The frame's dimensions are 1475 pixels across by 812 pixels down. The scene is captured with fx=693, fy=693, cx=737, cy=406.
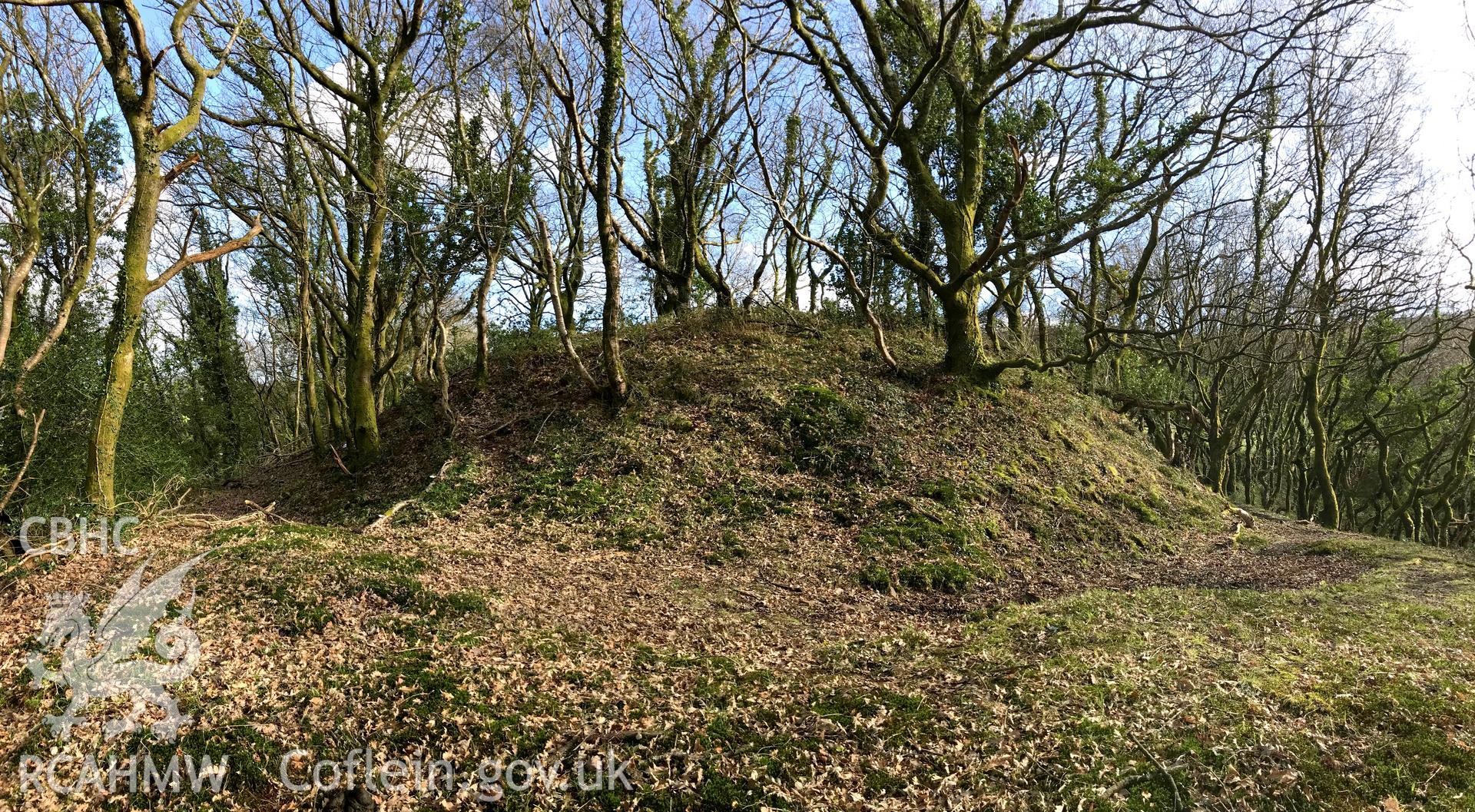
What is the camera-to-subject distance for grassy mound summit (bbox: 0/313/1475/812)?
3.76 metres

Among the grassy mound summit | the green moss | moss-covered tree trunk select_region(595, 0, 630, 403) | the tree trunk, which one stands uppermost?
moss-covered tree trunk select_region(595, 0, 630, 403)

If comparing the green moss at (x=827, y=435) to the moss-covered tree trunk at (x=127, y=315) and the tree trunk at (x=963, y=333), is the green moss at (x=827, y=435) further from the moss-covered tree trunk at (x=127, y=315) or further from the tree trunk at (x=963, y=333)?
the moss-covered tree trunk at (x=127, y=315)

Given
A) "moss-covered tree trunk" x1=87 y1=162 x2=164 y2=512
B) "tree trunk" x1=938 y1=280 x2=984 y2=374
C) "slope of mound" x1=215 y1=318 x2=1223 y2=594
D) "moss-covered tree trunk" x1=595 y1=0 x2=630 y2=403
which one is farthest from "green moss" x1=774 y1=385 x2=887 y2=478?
"moss-covered tree trunk" x1=87 y1=162 x2=164 y2=512

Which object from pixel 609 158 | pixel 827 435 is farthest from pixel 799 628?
pixel 609 158

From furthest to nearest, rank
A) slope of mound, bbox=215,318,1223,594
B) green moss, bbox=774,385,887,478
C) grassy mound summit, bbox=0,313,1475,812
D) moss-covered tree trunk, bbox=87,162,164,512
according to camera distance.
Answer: green moss, bbox=774,385,887,478 → slope of mound, bbox=215,318,1223,594 → moss-covered tree trunk, bbox=87,162,164,512 → grassy mound summit, bbox=0,313,1475,812

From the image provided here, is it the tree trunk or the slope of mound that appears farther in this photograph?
the tree trunk

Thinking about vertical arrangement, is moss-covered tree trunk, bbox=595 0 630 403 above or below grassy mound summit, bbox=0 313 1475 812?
above

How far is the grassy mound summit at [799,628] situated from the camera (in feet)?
12.3

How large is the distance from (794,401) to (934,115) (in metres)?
7.95

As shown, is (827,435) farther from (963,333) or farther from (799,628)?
(799,628)

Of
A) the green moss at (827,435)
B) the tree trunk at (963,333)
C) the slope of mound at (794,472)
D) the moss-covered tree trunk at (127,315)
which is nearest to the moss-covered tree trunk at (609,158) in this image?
the slope of mound at (794,472)

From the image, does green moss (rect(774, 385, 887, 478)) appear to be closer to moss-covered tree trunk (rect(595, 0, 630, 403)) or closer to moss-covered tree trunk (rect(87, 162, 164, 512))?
moss-covered tree trunk (rect(595, 0, 630, 403))

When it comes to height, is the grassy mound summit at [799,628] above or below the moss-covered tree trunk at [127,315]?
below

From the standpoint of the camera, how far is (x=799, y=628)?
662 centimetres
